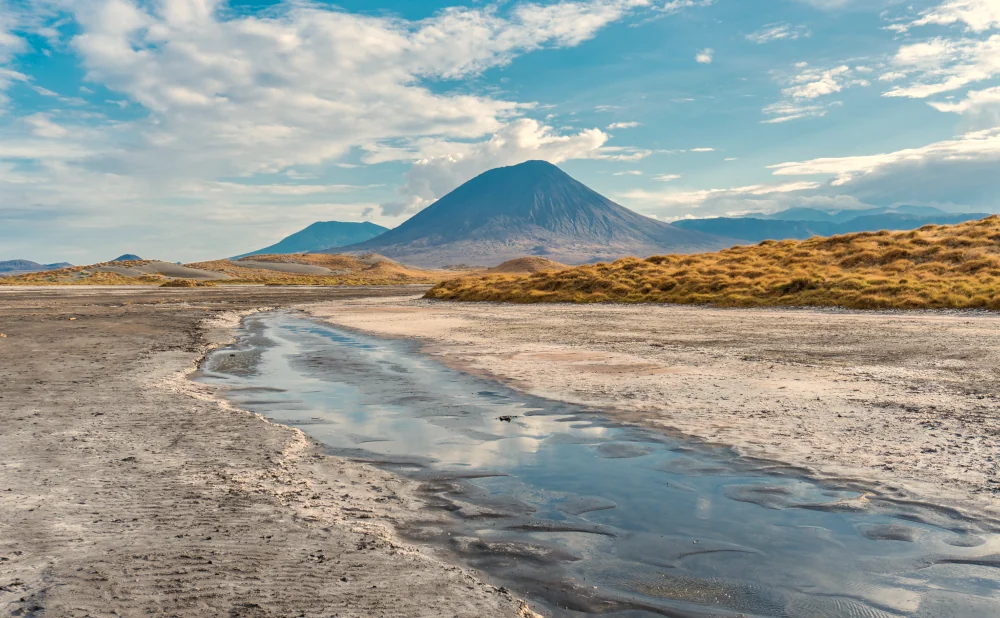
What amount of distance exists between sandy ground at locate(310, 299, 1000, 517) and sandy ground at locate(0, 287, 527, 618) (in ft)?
14.5

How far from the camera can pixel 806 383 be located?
11.6 m

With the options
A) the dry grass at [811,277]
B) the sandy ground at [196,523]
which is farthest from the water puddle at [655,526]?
the dry grass at [811,277]

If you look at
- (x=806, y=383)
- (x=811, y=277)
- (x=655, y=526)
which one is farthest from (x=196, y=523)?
(x=811, y=277)

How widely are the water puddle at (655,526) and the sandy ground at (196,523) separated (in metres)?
0.48

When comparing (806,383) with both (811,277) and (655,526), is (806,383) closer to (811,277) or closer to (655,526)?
(655,526)

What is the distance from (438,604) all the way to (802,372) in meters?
11.0

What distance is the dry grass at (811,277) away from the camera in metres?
30.3

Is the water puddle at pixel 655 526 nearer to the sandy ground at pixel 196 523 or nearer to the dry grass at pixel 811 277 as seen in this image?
the sandy ground at pixel 196 523

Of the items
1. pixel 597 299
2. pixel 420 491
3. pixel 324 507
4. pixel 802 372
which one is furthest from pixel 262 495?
pixel 597 299

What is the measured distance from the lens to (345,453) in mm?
7758

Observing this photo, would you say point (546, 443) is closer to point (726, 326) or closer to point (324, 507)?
point (324, 507)

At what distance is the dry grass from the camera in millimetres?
30281

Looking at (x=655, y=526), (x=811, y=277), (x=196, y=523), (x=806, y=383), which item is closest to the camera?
(x=196, y=523)

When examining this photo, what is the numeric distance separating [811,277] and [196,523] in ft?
119
